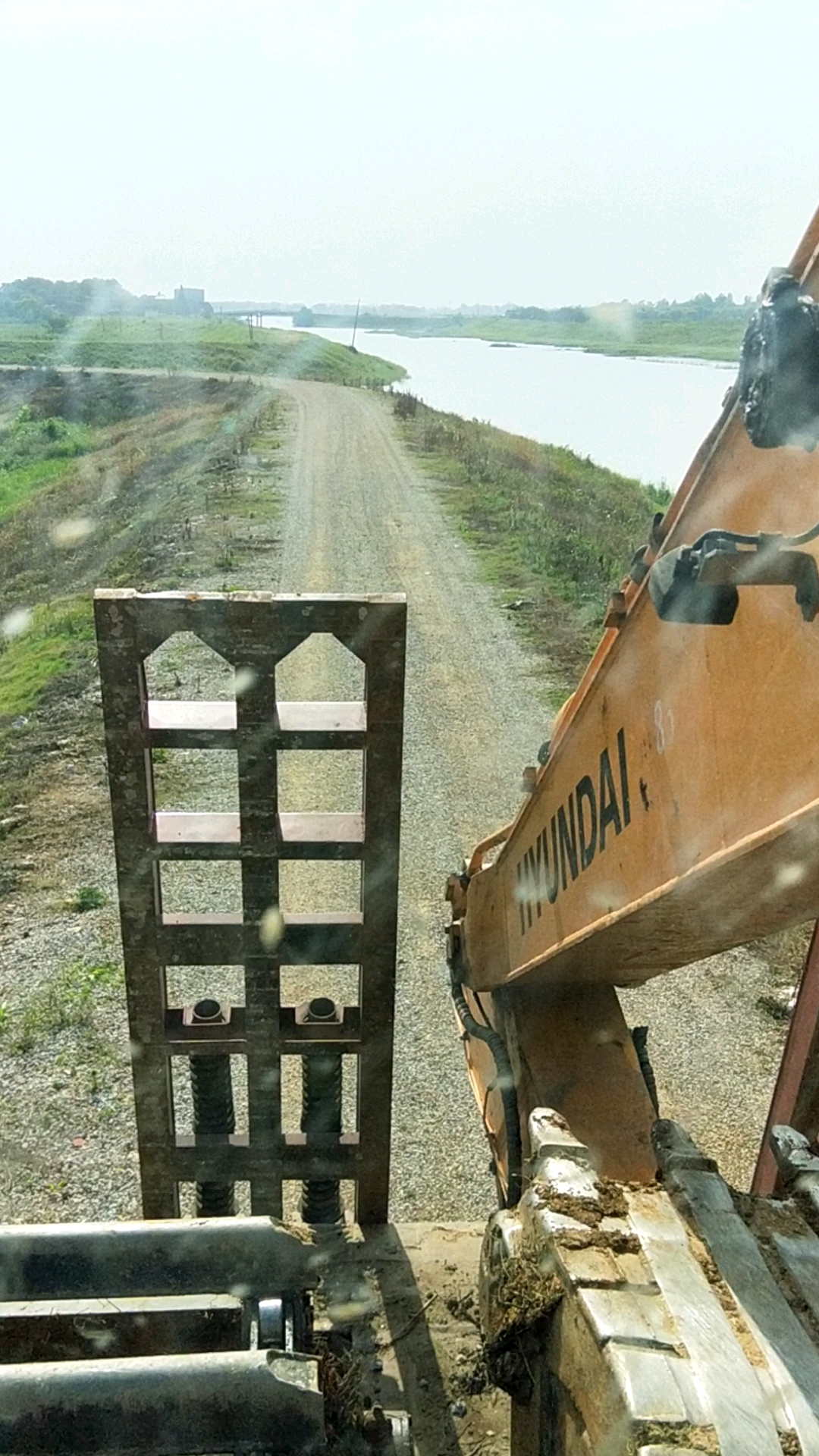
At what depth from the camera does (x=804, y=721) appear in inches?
51.8

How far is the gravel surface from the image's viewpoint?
514 centimetres

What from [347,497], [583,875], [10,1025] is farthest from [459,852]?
[347,497]

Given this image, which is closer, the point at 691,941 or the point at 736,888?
the point at 736,888

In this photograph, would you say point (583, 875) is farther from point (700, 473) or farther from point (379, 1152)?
point (379, 1152)

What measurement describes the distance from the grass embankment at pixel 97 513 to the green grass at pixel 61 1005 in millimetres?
2512

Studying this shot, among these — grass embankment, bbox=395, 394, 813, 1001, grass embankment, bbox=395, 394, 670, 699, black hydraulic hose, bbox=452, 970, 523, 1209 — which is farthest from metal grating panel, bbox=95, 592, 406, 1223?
grass embankment, bbox=395, 394, 670, 699

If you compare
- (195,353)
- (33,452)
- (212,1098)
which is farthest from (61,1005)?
(195,353)

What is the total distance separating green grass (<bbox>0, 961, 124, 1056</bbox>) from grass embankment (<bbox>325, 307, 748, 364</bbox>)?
3305 centimetres

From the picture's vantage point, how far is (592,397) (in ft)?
174

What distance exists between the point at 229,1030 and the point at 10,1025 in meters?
3.01

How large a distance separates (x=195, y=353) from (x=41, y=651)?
54.9 meters

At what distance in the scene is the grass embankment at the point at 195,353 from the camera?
190 feet

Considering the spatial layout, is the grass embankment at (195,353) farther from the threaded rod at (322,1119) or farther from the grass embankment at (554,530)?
the threaded rod at (322,1119)

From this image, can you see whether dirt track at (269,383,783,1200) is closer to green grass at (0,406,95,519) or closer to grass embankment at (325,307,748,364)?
green grass at (0,406,95,519)
